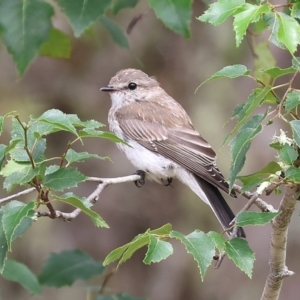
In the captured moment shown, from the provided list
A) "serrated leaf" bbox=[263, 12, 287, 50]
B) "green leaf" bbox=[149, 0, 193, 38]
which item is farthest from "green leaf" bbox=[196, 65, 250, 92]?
"green leaf" bbox=[149, 0, 193, 38]

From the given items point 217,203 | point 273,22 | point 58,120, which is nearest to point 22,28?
point 58,120

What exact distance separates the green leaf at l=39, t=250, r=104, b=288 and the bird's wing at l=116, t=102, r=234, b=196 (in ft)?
3.06

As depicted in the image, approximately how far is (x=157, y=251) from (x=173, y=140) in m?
2.24

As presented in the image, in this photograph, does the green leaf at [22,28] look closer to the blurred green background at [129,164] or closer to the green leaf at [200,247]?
the green leaf at [200,247]

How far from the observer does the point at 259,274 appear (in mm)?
6289

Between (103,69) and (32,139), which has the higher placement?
(32,139)

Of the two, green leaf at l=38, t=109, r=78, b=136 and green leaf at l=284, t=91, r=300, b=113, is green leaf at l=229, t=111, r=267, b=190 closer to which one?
green leaf at l=284, t=91, r=300, b=113

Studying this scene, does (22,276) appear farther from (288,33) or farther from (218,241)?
(288,33)

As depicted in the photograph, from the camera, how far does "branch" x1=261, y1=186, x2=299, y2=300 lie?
2381 millimetres

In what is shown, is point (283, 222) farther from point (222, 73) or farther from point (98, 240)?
point (98, 240)

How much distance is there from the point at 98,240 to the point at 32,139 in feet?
14.4

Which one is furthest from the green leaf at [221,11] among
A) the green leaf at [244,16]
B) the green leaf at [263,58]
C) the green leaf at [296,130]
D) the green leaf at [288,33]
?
the green leaf at [263,58]

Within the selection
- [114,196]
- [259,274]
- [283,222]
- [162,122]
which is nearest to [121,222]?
[114,196]

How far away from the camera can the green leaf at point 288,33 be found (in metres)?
1.88
